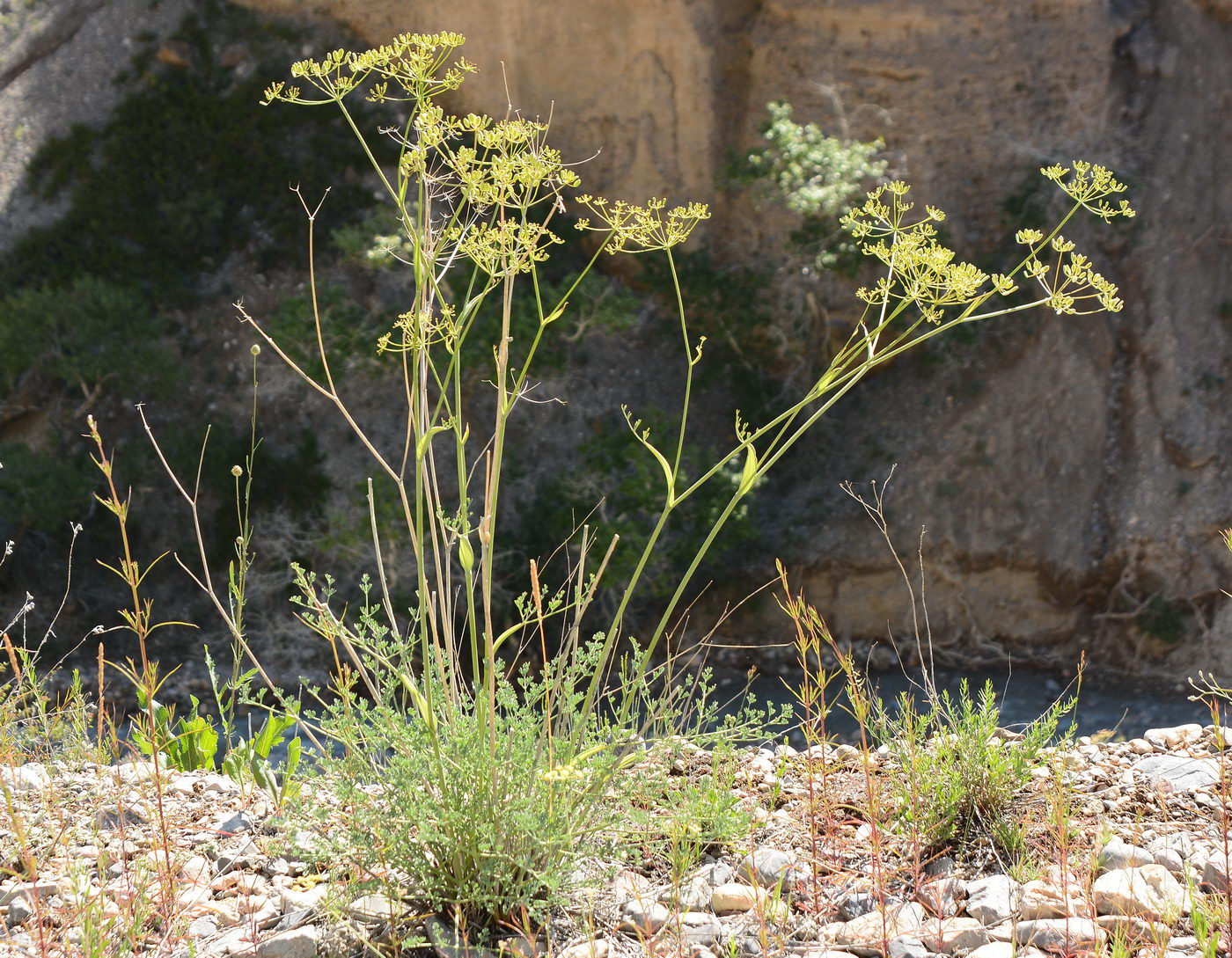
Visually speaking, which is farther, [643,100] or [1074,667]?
[643,100]

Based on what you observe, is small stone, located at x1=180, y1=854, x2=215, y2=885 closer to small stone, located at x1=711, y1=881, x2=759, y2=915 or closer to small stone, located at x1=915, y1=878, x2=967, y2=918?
small stone, located at x1=711, y1=881, x2=759, y2=915

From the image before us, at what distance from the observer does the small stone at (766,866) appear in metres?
2.00

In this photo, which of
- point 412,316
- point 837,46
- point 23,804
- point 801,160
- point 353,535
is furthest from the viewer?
point 837,46

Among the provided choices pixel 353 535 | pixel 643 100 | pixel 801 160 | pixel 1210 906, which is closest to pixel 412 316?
pixel 1210 906

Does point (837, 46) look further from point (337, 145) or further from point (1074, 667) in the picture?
point (1074, 667)

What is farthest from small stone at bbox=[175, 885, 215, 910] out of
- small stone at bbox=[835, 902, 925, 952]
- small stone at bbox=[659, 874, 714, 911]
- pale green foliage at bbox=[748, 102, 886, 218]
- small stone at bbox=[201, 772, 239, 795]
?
pale green foliage at bbox=[748, 102, 886, 218]

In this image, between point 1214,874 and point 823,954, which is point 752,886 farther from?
point 1214,874

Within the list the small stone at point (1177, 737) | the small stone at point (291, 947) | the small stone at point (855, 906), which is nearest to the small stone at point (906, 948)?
the small stone at point (855, 906)

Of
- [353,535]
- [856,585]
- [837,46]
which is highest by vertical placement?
[837,46]

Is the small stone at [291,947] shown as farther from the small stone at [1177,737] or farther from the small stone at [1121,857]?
the small stone at [1177,737]

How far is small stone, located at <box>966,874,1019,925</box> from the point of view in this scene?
1888mm

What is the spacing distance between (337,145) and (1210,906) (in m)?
7.02

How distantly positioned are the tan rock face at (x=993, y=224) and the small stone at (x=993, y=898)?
486cm

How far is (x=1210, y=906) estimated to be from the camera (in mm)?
1751
